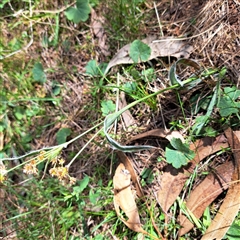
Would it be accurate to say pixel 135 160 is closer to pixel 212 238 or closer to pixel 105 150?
pixel 105 150

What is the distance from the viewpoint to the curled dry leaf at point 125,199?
176cm

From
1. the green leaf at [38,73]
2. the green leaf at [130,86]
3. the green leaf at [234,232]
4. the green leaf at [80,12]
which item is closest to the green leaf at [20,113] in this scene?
the green leaf at [38,73]

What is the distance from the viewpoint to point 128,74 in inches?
76.9

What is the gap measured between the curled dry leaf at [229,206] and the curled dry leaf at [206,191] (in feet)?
0.11

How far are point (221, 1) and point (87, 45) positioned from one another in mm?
788

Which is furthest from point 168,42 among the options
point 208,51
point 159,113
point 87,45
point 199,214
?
point 199,214

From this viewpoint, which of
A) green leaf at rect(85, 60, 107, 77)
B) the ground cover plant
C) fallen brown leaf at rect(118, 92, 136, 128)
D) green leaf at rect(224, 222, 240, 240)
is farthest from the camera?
green leaf at rect(85, 60, 107, 77)

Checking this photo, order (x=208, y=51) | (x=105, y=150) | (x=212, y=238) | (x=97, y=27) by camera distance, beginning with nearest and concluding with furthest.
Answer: (x=212, y=238) < (x=208, y=51) < (x=105, y=150) < (x=97, y=27)

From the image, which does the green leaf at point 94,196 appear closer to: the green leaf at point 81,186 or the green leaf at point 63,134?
the green leaf at point 81,186

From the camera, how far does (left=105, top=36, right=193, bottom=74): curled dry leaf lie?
72.3 inches

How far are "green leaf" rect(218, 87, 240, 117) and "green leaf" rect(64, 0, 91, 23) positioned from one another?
3.11 feet

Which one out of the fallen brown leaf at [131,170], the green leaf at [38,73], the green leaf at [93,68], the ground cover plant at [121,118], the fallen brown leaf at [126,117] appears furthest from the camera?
the green leaf at [38,73]

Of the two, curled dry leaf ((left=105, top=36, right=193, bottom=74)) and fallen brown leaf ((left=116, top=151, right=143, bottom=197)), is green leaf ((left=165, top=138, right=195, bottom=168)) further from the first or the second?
curled dry leaf ((left=105, top=36, right=193, bottom=74))

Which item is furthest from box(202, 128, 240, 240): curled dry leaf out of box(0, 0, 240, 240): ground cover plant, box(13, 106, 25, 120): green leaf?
box(13, 106, 25, 120): green leaf
